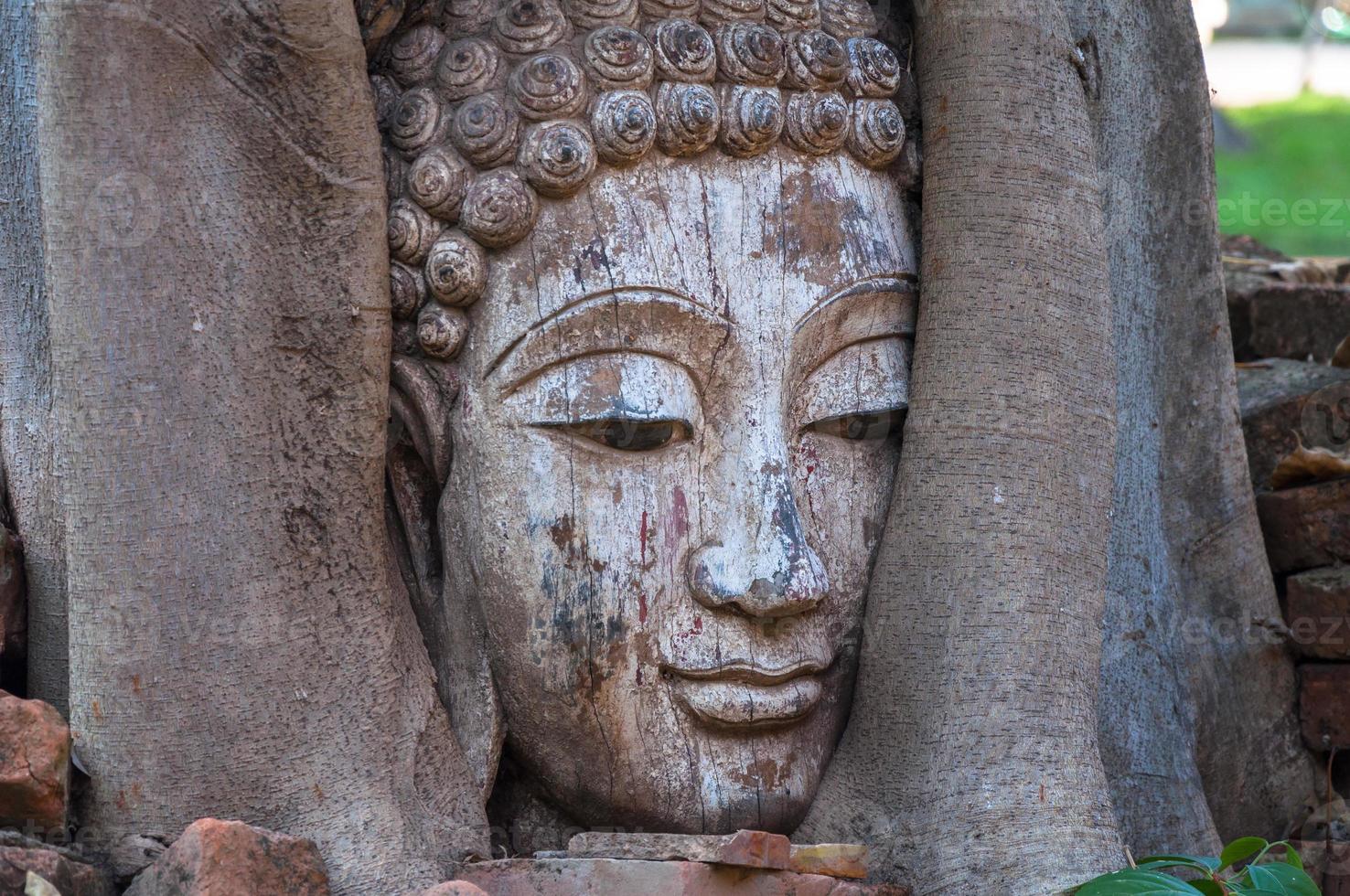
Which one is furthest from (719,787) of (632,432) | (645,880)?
(632,432)

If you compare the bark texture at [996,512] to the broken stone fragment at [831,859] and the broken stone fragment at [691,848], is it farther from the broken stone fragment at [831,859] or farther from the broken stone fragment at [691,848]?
the broken stone fragment at [691,848]

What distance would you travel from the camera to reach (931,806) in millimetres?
2432

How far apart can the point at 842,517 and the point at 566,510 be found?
48 cm

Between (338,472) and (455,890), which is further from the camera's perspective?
(338,472)

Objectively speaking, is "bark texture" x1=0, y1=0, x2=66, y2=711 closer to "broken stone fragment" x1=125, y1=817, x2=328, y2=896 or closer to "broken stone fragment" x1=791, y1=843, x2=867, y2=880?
"broken stone fragment" x1=125, y1=817, x2=328, y2=896

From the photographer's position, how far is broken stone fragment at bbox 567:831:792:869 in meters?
2.18

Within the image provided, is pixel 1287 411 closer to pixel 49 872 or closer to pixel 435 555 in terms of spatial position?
pixel 435 555

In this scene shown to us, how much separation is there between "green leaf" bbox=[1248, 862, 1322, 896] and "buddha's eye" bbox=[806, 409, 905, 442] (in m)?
0.88

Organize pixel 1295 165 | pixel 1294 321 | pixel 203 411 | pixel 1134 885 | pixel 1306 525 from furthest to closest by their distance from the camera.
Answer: pixel 1295 165 < pixel 1294 321 < pixel 1306 525 < pixel 203 411 < pixel 1134 885

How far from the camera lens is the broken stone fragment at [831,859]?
2281 millimetres

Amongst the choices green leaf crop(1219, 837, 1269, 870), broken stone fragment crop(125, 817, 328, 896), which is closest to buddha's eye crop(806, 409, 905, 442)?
green leaf crop(1219, 837, 1269, 870)

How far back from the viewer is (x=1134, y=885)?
2.16 meters

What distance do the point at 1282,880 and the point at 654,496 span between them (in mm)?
1060

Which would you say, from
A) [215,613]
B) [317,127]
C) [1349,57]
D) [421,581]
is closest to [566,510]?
[421,581]
